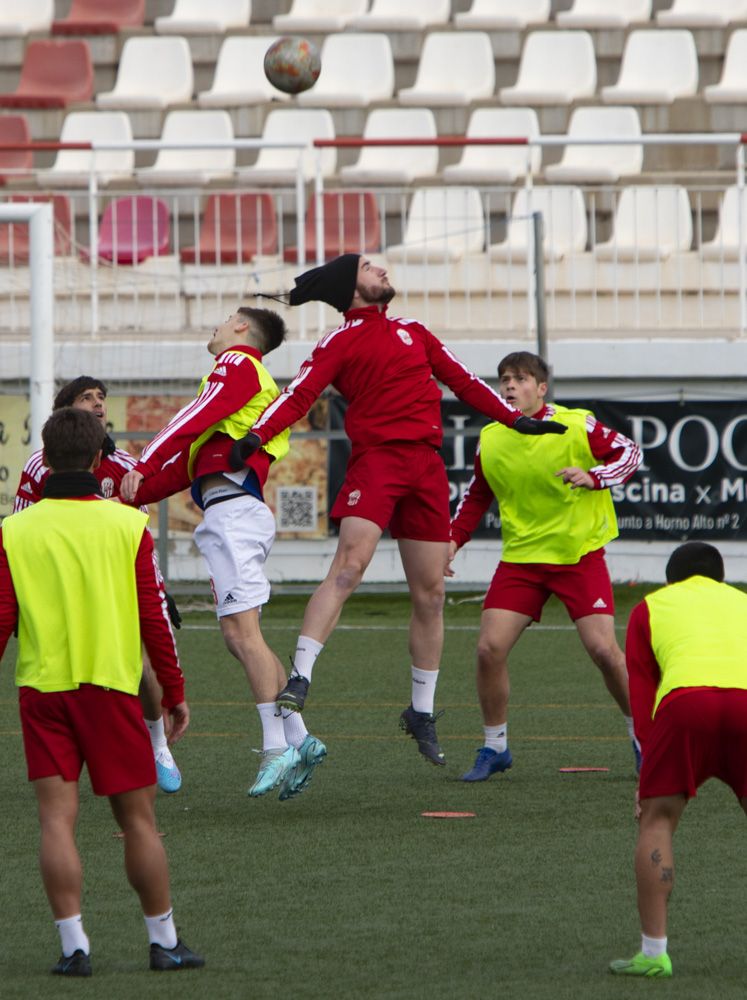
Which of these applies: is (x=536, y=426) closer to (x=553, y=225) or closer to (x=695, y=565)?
(x=695, y=565)

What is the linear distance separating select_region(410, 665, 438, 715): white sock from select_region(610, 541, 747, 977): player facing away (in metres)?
2.84

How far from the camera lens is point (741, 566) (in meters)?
14.6

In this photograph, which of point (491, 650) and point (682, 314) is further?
point (682, 314)

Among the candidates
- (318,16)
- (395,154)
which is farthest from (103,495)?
(318,16)

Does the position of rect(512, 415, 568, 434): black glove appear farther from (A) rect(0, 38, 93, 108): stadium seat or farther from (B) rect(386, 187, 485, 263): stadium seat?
(A) rect(0, 38, 93, 108): stadium seat

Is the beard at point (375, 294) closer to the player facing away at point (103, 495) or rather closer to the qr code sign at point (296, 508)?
the player facing away at point (103, 495)

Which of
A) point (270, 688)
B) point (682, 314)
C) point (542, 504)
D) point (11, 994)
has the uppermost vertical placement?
point (682, 314)

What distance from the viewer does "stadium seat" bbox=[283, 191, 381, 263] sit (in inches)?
614

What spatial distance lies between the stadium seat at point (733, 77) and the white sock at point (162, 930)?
1471 cm

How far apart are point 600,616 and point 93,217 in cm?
898

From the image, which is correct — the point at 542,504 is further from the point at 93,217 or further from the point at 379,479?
the point at 93,217

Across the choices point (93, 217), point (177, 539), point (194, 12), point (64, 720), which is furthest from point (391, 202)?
point (64, 720)

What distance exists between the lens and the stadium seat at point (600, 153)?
658 inches

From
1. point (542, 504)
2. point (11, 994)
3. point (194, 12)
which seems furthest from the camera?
point (194, 12)
